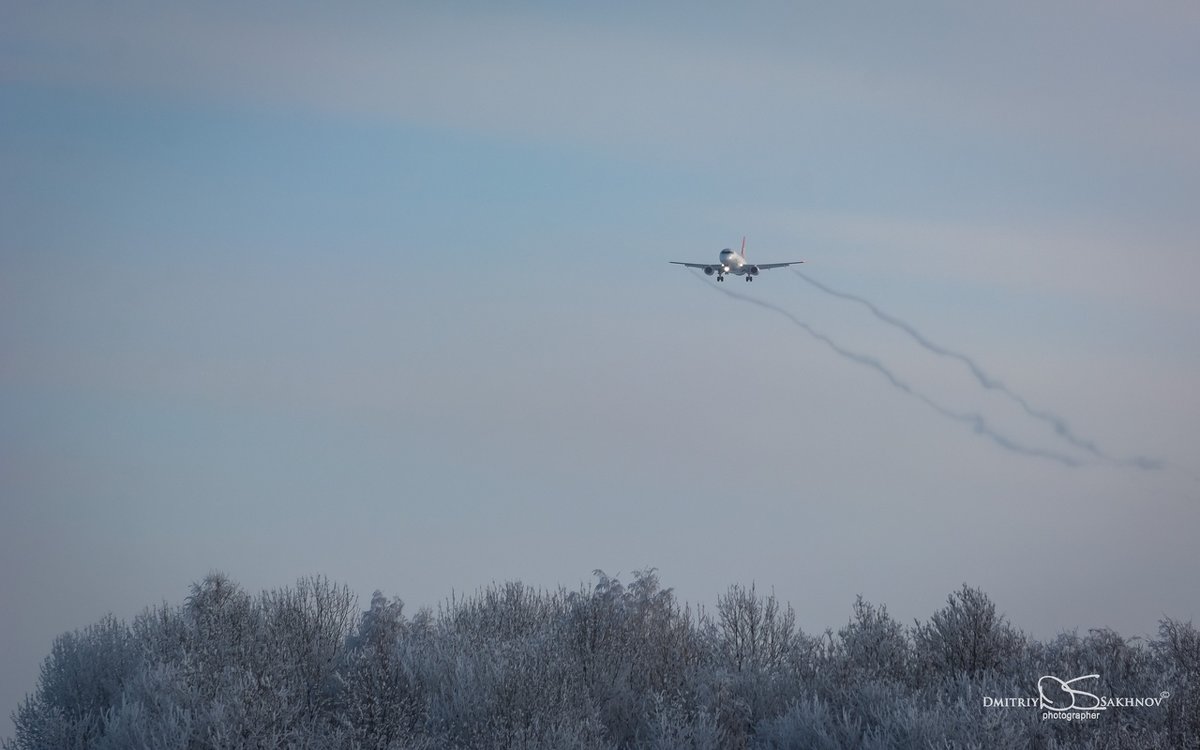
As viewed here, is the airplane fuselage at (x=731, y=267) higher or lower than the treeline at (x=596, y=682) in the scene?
higher

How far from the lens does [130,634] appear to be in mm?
61375

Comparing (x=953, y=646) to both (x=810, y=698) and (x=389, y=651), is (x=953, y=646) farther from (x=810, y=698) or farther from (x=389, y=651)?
(x=389, y=651)

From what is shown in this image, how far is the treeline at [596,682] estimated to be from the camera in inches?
1615

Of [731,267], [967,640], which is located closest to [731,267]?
[731,267]

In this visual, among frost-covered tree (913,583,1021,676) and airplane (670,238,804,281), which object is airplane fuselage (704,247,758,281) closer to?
airplane (670,238,804,281)

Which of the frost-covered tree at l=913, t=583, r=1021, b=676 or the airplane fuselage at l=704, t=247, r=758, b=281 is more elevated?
the airplane fuselage at l=704, t=247, r=758, b=281

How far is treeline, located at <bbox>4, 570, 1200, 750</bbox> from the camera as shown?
41.0 m

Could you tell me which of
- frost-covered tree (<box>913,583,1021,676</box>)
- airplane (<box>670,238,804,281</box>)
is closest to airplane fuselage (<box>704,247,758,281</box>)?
airplane (<box>670,238,804,281</box>)

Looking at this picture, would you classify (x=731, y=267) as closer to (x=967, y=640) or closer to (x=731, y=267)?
(x=731, y=267)

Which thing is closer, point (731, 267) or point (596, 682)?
point (596, 682)

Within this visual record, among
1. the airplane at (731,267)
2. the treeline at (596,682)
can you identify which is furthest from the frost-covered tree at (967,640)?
the airplane at (731,267)

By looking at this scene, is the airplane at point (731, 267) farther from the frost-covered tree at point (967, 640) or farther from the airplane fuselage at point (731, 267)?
the frost-covered tree at point (967, 640)

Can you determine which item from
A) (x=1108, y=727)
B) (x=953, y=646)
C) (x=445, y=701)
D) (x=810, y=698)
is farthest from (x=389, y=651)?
(x=1108, y=727)

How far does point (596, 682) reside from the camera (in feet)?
170
